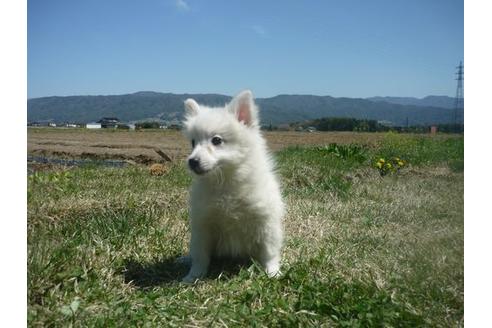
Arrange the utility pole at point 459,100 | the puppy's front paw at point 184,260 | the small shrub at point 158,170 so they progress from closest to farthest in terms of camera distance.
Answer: the utility pole at point 459,100
the puppy's front paw at point 184,260
the small shrub at point 158,170

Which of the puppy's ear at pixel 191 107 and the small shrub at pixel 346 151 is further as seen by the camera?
the small shrub at pixel 346 151

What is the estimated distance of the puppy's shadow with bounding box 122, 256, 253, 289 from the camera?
2.63 metres

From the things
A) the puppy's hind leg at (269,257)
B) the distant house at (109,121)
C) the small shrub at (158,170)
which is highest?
the distant house at (109,121)

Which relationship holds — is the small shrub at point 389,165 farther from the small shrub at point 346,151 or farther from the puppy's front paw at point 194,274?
the puppy's front paw at point 194,274

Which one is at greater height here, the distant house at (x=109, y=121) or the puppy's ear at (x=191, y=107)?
the puppy's ear at (x=191, y=107)

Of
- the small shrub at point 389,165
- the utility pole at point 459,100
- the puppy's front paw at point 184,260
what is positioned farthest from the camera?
the small shrub at point 389,165

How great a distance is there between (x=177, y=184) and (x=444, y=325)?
326 cm

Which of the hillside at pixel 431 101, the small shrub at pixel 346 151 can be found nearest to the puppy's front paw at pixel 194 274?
the hillside at pixel 431 101

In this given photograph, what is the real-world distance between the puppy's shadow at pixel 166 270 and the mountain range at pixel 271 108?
87 centimetres

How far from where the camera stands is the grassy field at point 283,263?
1928 mm

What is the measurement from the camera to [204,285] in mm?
2527

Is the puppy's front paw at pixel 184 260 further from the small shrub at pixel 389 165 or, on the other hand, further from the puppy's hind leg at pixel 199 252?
the small shrub at pixel 389 165

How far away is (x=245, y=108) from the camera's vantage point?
262 cm
